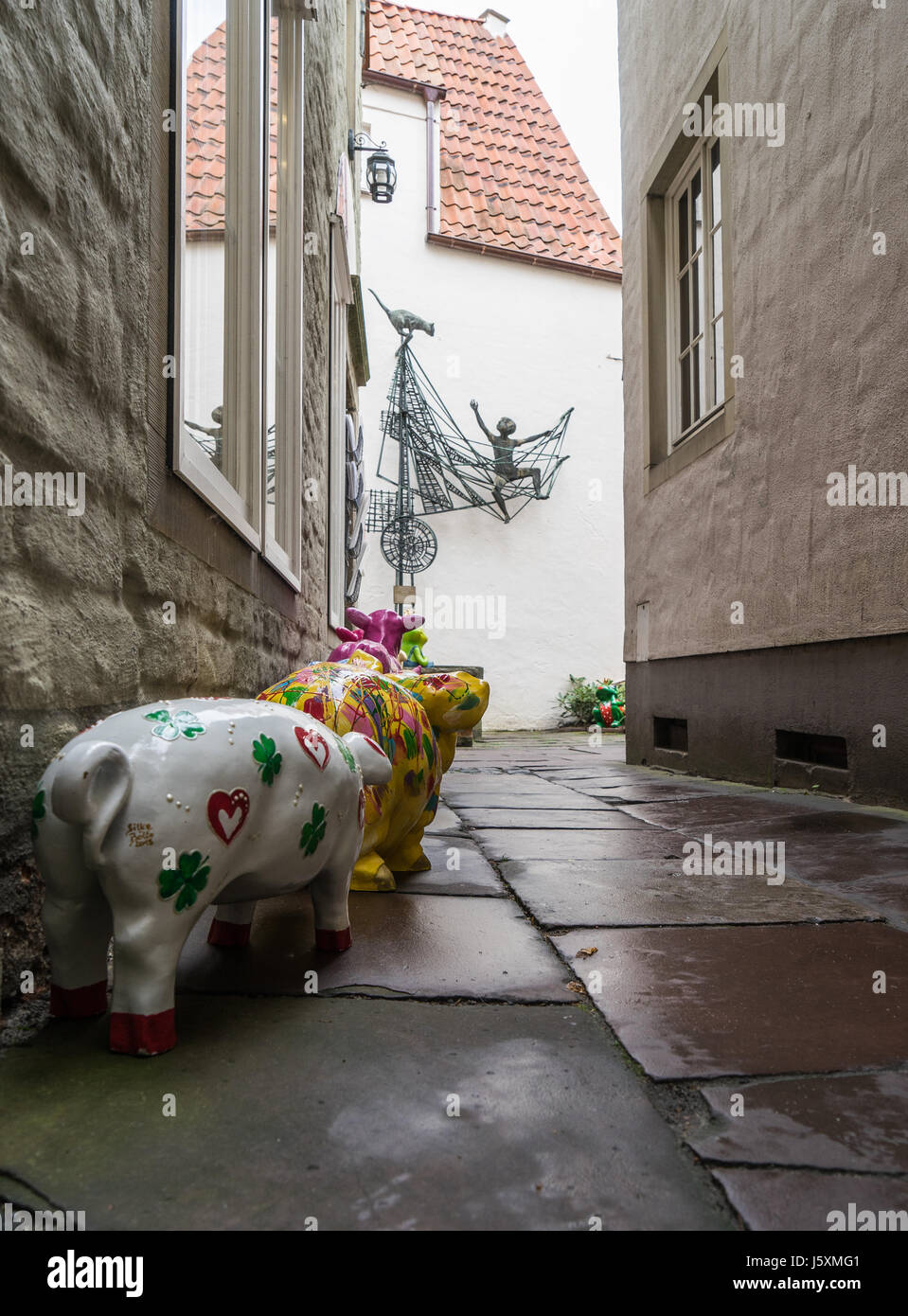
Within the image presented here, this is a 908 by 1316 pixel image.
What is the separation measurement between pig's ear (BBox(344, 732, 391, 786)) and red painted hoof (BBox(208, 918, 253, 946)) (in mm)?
352

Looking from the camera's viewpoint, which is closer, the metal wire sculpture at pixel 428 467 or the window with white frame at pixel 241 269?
the window with white frame at pixel 241 269

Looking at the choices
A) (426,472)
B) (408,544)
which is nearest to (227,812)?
(408,544)

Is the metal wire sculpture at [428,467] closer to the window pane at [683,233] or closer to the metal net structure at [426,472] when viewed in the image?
the metal net structure at [426,472]

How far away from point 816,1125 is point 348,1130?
504 mm

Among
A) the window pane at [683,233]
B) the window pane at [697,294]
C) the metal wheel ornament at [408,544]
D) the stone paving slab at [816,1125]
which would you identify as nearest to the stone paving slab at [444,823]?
the stone paving slab at [816,1125]

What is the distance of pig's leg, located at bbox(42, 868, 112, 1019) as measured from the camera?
110 centimetres

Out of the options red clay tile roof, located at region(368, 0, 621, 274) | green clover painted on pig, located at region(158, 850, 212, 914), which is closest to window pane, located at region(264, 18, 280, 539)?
green clover painted on pig, located at region(158, 850, 212, 914)

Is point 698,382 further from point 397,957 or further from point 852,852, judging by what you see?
point 397,957

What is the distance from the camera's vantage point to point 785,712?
3887 millimetres

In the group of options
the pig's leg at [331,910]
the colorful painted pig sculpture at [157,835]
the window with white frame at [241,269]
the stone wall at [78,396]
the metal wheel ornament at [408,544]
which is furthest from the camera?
the metal wheel ornament at [408,544]

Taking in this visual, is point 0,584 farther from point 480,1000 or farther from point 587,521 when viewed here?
point 587,521

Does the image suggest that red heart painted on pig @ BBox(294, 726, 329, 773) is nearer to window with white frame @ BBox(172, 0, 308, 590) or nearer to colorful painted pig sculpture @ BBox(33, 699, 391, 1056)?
colorful painted pig sculpture @ BBox(33, 699, 391, 1056)

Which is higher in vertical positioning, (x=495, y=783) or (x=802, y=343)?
(x=802, y=343)

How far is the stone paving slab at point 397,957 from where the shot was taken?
1.36 metres
